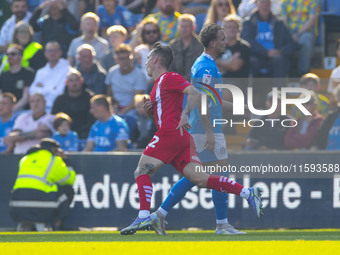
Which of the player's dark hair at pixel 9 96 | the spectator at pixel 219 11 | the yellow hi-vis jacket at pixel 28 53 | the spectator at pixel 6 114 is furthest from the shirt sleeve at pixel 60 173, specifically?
the yellow hi-vis jacket at pixel 28 53

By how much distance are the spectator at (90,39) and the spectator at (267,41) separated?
2.47 metres

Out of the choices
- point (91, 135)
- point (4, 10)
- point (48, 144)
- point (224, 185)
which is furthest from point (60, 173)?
point (4, 10)

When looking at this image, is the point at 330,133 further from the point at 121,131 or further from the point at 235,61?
the point at 121,131

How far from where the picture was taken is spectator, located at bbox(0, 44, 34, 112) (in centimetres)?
1454

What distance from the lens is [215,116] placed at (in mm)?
8992

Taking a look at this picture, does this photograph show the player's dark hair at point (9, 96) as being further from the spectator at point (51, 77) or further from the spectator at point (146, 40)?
the spectator at point (146, 40)

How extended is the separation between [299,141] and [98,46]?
4.45 meters

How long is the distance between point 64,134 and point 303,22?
4633mm

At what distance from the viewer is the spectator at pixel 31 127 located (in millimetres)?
12864

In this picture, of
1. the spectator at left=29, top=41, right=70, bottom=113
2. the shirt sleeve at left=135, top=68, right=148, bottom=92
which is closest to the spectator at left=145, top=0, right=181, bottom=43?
the shirt sleeve at left=135, top=68, right=148, bottom=92

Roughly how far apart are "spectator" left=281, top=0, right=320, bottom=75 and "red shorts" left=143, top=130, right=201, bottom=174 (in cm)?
623

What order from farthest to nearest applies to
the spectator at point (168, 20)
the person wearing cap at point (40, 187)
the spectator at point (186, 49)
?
the spectator at point (168, 20) → the spectator at point (186, 49) → the person wearing cap at point (40, 187)

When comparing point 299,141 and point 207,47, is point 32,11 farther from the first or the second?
point 207,47

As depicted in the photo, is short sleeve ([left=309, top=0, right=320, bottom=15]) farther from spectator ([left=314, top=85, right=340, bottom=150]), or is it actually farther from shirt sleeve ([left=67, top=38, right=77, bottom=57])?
shirt sleeve ([left=67, top=38, right=77, bottom=57])
